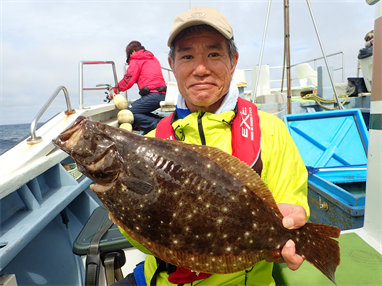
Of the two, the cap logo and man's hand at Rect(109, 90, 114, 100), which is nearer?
the cap logo

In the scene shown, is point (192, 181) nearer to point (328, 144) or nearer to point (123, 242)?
point (123, 242)

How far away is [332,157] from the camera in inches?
191

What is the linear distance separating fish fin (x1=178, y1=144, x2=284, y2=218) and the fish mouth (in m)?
0.59

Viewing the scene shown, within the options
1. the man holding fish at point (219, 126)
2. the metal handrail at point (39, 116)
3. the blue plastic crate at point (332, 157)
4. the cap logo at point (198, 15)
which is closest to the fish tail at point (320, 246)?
the man holding fish at point (219, 126)

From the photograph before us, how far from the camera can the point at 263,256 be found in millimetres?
1289

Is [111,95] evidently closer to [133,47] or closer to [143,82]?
[143,82]

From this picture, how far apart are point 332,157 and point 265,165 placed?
12.9 ft

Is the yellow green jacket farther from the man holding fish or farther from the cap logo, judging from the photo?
the cap logo

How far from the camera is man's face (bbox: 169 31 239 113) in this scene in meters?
1.79

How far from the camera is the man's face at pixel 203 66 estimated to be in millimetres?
1787

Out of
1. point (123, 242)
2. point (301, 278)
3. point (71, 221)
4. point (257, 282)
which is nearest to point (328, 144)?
point (301, 278)

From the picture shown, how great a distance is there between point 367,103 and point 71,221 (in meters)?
9.69

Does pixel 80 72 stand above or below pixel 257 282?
above

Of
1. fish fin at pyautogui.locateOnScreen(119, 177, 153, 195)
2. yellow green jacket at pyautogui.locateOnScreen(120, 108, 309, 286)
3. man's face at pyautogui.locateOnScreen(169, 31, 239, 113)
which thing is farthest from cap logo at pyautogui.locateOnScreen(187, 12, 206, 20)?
fish fin at pyautogui.locateOnScreen(119, 177, 153, 195)
